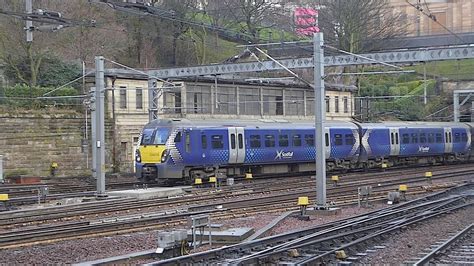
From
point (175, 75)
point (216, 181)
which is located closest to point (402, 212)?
point (216, 181)

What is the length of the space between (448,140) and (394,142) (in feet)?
20.6

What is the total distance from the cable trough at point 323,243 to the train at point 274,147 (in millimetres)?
11845

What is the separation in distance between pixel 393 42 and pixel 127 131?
31189 mm

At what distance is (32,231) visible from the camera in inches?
642

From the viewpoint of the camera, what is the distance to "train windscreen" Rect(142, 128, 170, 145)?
29.5m

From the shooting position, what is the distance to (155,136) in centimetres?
2978

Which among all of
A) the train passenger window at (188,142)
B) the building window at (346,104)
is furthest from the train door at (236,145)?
the building window at (346,104)

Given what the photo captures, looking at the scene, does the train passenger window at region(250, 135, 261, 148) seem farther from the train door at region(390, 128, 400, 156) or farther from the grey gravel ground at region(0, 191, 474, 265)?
the grey gravel ground at region(0, 191, 474, 265)

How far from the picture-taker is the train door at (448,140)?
149 feet

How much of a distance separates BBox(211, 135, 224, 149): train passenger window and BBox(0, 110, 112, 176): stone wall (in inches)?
389

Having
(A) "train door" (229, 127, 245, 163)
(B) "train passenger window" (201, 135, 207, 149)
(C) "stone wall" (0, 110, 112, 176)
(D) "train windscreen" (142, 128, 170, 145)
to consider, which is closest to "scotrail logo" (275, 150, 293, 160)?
(A) "train door" (229, 127, 245, 163)

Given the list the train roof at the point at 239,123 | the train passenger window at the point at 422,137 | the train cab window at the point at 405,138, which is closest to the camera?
the train roof at the point at 239,123

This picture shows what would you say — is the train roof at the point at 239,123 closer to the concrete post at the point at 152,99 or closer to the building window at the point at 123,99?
the concrete post at the point at 152,99

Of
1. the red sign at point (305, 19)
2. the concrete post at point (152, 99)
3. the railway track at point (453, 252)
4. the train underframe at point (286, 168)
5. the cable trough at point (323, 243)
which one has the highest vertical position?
the red sign at point (305, 19)
